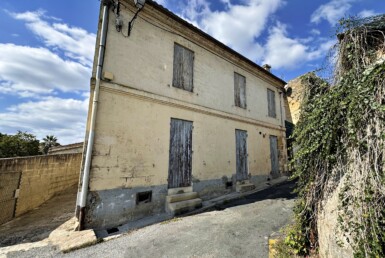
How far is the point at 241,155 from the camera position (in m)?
8.68

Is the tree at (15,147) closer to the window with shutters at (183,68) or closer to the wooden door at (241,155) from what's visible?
the window with shutters at (183,68)

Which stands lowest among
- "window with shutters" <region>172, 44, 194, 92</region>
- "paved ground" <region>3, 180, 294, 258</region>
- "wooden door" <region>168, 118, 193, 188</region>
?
"paved ground" <region>3, 180, 294, 258</region>

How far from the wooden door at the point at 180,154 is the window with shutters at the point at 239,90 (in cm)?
361

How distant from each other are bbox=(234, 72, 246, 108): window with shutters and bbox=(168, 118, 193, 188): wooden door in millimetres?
3613

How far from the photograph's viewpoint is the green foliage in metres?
1.97

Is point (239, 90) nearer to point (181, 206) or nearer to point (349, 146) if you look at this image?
point (181, 206)

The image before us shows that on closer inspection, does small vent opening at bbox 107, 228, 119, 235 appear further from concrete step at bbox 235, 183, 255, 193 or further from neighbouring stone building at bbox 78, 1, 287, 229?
concrete step at bbox 235, 183, 255, 193

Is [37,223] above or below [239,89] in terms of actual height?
below

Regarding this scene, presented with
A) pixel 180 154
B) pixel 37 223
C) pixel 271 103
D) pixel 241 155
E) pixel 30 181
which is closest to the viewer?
pixel 37 223

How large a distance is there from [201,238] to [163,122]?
3.65 metres

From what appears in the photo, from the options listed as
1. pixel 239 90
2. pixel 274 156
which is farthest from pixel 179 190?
pixel 274 156

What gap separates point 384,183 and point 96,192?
5.34 m

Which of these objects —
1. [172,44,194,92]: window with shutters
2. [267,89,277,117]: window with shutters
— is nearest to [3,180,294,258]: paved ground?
[172,44,194,92]: window with shutters

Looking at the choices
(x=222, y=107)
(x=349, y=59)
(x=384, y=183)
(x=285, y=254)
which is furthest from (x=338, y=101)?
(x=222, y=107)
